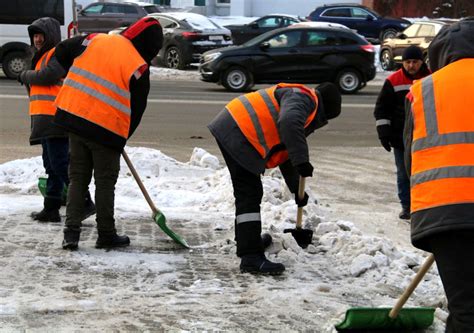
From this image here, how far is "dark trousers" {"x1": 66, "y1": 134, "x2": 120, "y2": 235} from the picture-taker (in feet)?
20.6

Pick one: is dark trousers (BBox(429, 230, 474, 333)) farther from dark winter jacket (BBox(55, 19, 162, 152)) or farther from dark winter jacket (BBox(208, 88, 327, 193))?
dark winter jacket (BBox(55, 19, 162, 152))

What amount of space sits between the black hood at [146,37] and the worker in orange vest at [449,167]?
3000mm

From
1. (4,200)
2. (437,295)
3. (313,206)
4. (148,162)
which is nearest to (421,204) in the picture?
(437,295)

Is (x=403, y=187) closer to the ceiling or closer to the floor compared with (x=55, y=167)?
closer to the floor

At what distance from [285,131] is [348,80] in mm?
15180

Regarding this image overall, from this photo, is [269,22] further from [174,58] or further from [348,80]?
[348,80]

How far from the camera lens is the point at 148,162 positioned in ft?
31.6

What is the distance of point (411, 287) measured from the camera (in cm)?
434

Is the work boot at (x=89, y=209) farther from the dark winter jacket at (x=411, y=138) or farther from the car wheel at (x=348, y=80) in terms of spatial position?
the car wheel at (x=348, y=80)

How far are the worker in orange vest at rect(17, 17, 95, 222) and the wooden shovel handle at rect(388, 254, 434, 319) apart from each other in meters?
3.12

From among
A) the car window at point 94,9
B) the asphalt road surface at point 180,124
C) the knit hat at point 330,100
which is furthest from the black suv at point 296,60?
the knit hat at point 330,100

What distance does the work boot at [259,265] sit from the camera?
230 inches

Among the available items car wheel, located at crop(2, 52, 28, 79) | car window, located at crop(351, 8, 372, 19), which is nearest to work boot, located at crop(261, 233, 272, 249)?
car wheel, located at crop(2, 52, 28, 79)

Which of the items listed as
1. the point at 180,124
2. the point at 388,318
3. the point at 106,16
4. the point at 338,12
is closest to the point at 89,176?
the point at 388,318
